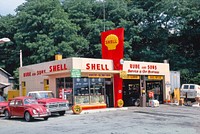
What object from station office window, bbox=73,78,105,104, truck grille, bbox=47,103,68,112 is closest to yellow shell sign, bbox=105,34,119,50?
station office window, bbox=73,78,105,104

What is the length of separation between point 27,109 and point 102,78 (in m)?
9.92

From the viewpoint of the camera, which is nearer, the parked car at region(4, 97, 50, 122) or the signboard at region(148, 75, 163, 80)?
the parked car at region(4, 97, 50, 122)

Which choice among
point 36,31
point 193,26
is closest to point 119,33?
point 36,31

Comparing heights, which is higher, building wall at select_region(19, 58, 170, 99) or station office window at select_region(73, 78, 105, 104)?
building wall at select_region(19, 58, 170, 99)

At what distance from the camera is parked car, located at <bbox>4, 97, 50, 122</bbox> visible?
2108cm

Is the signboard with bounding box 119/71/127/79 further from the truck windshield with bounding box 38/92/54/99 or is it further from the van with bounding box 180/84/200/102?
the van with bounding box 180/84/200/102

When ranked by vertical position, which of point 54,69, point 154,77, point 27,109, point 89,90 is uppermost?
point 54,69

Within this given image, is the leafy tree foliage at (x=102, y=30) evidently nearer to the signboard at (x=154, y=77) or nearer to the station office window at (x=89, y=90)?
the signboard at (x=154, y=77)

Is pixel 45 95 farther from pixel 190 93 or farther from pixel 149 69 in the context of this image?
pixel 190 93

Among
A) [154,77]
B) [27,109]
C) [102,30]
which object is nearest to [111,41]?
[154,77]

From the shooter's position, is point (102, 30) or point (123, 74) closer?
point (123, 74)

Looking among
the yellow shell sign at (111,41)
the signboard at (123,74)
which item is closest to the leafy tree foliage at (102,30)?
the yellow shell sign at (111,41)

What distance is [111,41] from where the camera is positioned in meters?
31.1

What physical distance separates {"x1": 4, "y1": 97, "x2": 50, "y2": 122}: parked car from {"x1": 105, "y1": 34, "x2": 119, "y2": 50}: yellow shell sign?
36.4 ft
